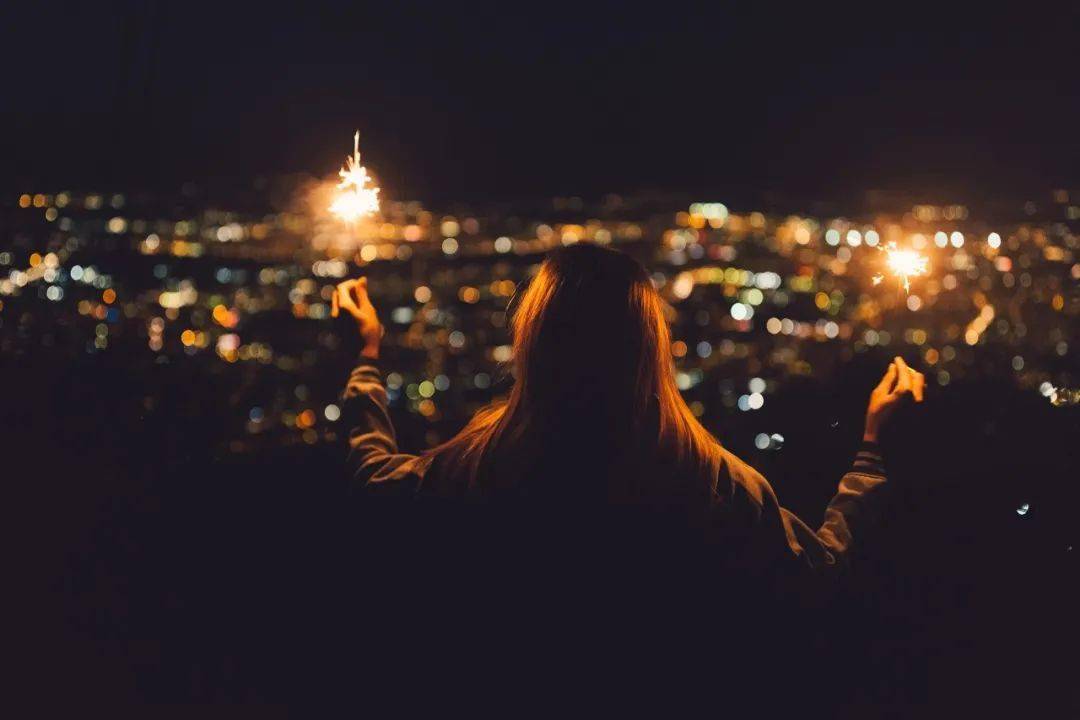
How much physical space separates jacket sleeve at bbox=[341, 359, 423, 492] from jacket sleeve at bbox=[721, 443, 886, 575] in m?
0.63

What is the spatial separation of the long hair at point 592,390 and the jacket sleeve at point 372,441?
16cm

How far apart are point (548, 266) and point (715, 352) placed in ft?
45.6

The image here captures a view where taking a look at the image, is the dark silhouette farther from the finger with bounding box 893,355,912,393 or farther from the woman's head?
the finger with bounding box 893,355,912,393

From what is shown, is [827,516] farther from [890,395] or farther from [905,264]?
[905,264]

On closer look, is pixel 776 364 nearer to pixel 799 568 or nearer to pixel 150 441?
pixel 150 441

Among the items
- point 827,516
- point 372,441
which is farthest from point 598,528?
point 372,441

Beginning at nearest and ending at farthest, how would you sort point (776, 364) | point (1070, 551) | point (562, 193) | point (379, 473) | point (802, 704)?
point (379, 473) → point (802, 704) → point (1070, 551) → point (562, 193) → point (776, 364)

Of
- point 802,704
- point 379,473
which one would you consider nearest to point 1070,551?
point 802,704

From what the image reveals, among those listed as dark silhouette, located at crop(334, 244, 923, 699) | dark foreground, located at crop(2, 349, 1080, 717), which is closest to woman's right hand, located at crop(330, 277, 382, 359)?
dark foreground, located at crop(2, 349, 1080, 717)

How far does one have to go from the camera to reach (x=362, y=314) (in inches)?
86.0

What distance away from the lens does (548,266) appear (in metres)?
1.54

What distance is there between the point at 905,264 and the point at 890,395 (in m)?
0.36

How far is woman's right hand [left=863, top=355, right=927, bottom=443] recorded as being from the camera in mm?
1832

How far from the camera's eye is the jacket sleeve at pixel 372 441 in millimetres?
1643
